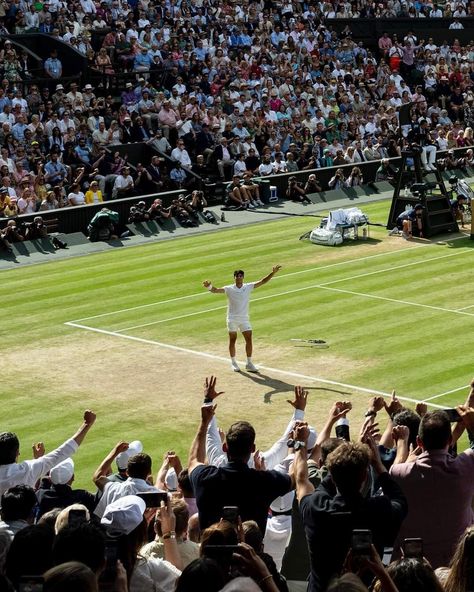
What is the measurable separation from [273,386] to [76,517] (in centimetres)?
1341

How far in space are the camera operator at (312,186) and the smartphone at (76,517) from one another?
107 feet

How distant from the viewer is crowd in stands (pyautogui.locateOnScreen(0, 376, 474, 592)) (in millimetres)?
6238

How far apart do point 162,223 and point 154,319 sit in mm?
10179

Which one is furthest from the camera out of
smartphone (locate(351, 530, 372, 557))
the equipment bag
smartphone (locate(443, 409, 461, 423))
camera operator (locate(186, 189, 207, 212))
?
camera operator (locate(186, 189, 207, 212))

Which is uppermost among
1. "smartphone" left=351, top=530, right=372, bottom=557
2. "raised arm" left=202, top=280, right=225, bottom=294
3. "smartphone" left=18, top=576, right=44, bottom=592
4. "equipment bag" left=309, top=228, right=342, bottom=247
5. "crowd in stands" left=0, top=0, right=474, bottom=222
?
"crowd in stands" left=0, top=0, right=474, bottom=222

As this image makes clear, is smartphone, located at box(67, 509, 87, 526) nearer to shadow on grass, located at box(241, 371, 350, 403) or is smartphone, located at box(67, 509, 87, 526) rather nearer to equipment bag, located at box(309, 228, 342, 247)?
shadow on grass, located at box(241, 371, 350, 403)

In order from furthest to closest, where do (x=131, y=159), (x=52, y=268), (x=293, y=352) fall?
(x=131, y=159)
(x=52, y=268)
(x=293, y=352)

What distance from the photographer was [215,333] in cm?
2425

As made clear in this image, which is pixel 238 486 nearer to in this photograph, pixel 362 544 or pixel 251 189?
pixel 362 544

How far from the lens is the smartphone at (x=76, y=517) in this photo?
698cm

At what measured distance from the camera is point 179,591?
244 inches

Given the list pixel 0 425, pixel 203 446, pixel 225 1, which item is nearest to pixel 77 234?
pixel 0 425

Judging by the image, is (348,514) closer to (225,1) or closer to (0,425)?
(0,425)

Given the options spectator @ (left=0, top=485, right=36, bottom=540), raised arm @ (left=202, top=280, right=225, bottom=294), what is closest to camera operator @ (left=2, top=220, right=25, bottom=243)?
raised arm @ (left=202, top=280, right=225, bottom=294)
